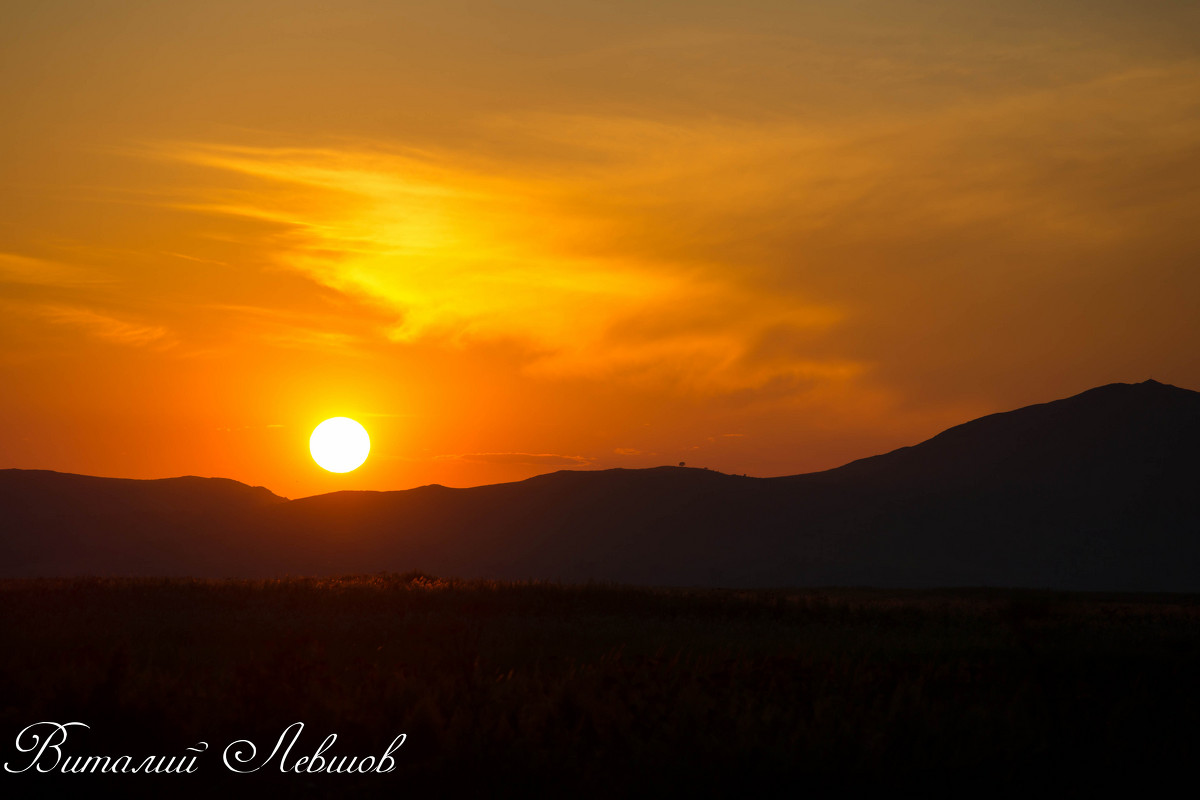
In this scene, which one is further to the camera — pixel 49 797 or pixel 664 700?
pixel 664 700

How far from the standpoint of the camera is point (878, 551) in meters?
149

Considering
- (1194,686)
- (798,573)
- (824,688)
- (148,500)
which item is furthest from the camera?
(148,500)

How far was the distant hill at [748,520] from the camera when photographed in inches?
5797

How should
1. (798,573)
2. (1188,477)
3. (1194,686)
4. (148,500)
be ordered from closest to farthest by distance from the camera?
(1194,686) → (798,573) → (1188,477) → (148,500)

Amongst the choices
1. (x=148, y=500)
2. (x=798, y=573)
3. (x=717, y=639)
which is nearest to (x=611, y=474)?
(x=798, y=573)

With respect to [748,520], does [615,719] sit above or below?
below

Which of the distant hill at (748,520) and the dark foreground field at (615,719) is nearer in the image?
the dark foreground field at (615,719)

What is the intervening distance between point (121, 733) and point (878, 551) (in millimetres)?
149473

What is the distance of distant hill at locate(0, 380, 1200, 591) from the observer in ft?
483

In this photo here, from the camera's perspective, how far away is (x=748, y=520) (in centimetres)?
16188

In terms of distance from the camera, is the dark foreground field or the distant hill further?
the distant hill

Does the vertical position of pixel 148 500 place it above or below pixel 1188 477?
below

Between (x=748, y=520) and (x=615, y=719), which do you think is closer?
(x=615, y=719)

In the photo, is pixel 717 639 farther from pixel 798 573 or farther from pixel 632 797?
pixel 798 573
